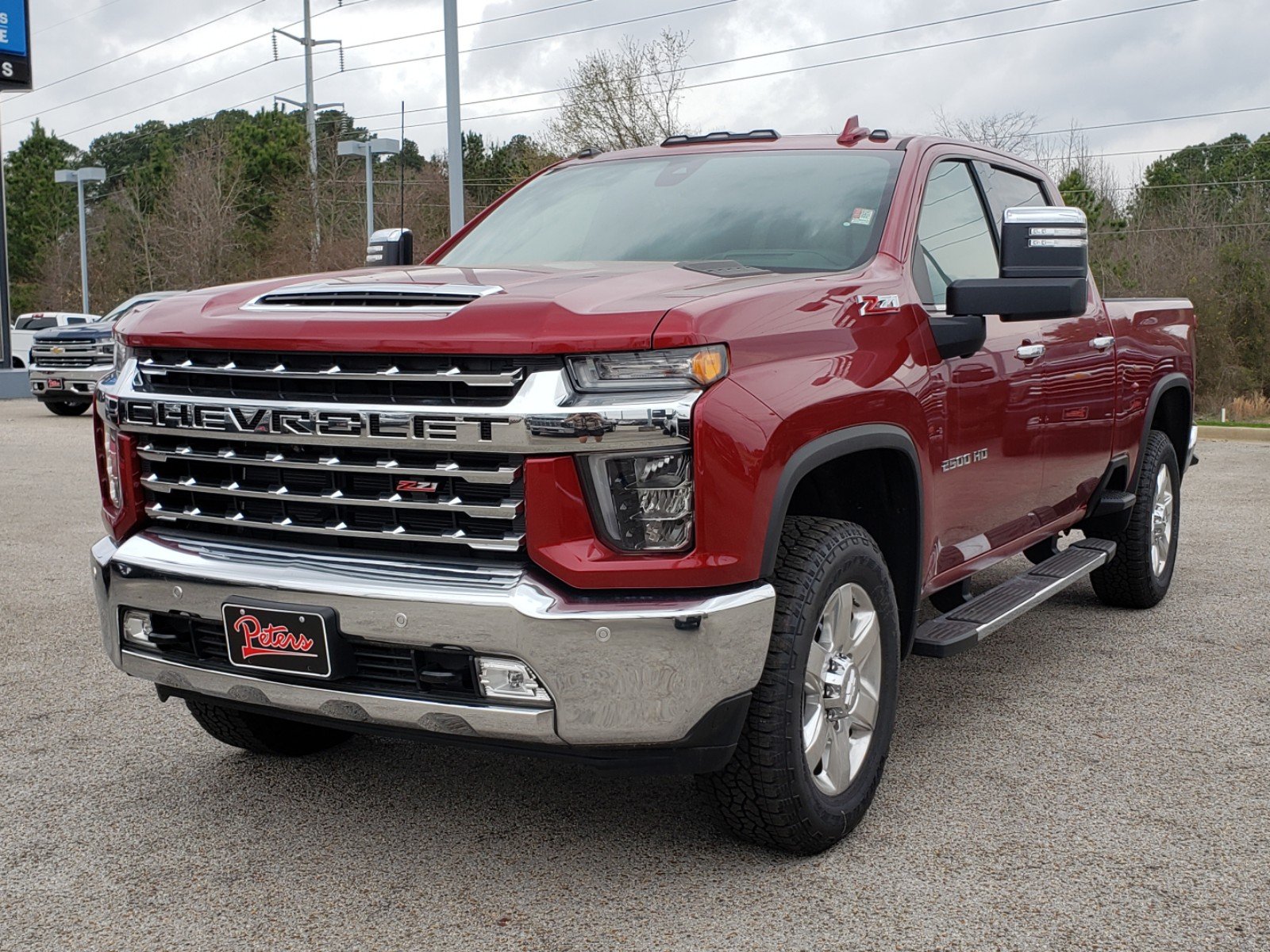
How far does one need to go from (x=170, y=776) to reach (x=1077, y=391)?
11.4ft

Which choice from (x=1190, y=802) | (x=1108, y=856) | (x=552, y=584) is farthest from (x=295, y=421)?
(x=1190, y=802)

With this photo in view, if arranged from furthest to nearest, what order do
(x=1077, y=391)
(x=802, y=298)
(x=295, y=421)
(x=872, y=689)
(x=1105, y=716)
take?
(x=1077, y=391) < (x=1105, y=716) < (x=872, y=689) < (x=802, y=298) < (x=295, y=421)

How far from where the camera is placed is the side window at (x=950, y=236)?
4270mm

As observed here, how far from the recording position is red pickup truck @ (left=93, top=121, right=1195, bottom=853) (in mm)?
2936

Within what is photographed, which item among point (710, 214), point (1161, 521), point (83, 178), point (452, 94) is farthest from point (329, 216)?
point (710, 214)

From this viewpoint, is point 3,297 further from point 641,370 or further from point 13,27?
point 641,370

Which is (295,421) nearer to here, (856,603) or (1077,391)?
(856,603)

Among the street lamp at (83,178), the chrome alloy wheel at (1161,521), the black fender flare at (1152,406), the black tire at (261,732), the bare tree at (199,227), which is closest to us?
Result: the black tire at (261,732)

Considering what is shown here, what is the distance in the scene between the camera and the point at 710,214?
438 centimetres

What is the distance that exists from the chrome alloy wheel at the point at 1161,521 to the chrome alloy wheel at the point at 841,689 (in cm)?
314

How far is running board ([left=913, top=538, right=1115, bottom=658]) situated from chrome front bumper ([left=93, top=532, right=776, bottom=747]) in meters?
1.17

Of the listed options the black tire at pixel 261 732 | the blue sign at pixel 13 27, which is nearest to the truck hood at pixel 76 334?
the blue sign at pixel 13 27

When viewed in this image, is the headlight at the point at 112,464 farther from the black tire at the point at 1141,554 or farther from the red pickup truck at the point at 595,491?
the black tire at the point at 1141,554

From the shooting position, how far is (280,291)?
342cm
